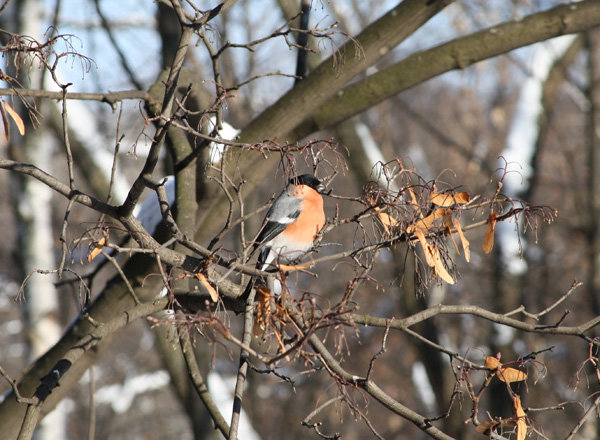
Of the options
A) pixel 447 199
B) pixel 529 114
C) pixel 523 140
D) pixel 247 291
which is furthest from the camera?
pixel 529 114

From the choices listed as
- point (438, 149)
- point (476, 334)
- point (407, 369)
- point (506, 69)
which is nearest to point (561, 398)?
point (476, 334)

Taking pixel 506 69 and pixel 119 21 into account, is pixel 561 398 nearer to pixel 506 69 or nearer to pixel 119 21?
pixel 506 69

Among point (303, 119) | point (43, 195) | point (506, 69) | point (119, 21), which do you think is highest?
point (506, 69)

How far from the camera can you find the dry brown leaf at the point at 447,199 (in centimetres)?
163

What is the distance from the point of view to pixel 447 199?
1.65 m

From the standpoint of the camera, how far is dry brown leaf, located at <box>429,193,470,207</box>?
A: 1.63m

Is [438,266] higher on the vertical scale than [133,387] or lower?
lower

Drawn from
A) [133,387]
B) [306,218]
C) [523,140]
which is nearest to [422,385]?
[133,387]

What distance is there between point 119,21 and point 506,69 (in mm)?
7934

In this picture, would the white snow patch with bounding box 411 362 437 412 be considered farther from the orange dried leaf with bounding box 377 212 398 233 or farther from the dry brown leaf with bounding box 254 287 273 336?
the dry brown leaf with bounding box 254 287 273 336

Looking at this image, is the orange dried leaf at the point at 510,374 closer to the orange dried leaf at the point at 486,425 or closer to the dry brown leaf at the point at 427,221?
the orange dried leaf at the point at 486,425

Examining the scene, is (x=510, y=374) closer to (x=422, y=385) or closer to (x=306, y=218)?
(x=306, y=218)

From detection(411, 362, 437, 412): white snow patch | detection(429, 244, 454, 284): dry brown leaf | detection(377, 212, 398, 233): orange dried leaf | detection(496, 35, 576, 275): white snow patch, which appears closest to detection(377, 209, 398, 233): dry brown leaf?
detection(377, 212, 398, 233): orange dried leaf

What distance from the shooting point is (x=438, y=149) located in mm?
16656
